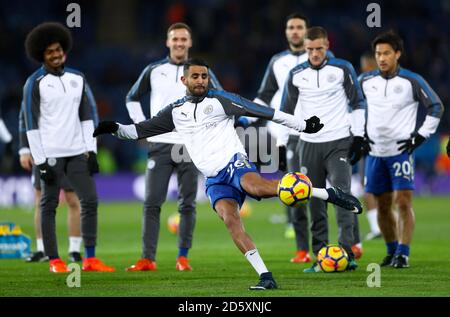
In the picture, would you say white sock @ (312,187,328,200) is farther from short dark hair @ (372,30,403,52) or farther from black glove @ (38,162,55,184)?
black glove @ (38,162,55,184)

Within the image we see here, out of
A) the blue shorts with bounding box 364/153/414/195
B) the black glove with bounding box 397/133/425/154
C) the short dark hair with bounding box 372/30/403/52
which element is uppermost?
the short dark hair with bounding box 372/30/403/52

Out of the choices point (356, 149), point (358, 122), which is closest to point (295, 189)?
point (356, 149)

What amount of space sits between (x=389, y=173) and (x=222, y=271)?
2291mm

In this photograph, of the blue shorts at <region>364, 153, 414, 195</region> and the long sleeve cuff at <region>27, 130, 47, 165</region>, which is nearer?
the long sleeve cuff at <region>27, 130, 47, 165</region>

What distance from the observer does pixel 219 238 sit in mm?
15297

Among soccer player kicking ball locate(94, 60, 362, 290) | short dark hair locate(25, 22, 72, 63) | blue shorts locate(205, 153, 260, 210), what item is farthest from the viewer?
short dark hair locate(25, 22, 72, 63)

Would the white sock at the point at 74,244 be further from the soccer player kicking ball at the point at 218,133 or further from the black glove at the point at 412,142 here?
the black glove at the point at 412,142

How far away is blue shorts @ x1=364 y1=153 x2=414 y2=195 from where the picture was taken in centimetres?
1078

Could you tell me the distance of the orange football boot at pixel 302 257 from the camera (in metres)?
11.4

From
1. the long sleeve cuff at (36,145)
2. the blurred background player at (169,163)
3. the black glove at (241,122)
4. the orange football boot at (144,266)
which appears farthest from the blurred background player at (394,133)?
the long sleeve cuff at (36,145)

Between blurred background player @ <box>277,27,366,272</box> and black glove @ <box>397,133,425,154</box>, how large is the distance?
552 mm

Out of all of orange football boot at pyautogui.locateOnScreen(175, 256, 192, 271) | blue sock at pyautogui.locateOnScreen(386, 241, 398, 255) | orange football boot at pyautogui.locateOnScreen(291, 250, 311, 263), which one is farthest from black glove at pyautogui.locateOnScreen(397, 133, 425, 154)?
orange football boot at pyautogui.locateOnScreen(175, 256, 192, 271)

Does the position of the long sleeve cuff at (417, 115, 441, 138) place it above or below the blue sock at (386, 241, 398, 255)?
above

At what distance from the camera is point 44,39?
1071 cm
